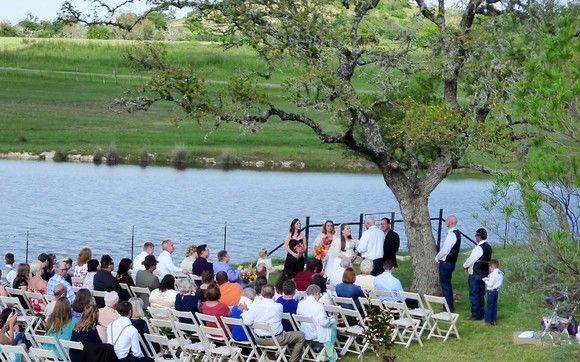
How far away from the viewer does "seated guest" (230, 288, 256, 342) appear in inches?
603

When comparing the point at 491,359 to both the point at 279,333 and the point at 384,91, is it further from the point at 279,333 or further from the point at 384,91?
the point at 384,91

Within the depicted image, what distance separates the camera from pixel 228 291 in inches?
654

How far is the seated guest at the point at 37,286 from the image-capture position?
16688mm

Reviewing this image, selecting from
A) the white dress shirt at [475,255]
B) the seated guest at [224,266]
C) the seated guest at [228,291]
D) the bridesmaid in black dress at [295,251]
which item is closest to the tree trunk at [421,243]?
the white dress shirt at [475,255]

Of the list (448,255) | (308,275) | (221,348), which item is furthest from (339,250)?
(221,348)

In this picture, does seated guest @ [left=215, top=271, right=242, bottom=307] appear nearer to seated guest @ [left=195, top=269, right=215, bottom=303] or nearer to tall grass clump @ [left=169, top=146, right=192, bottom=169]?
seated guest @ [left=195, top=269, right=215, bottom=303]

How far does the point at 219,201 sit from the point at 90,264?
28441 mm

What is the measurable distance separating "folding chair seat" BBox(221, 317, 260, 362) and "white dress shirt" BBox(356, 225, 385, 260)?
6100 mm

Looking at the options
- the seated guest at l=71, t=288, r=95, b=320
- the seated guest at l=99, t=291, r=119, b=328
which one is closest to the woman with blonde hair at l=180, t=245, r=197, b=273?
the seated guest at l=99, t=291, r=119, b=328

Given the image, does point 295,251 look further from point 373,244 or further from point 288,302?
point 288,302

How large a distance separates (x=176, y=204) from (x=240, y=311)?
28.8 m

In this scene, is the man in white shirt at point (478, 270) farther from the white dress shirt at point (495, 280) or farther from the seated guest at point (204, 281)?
the seated guest at point (204, 281)

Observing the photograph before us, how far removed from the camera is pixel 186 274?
765 inches

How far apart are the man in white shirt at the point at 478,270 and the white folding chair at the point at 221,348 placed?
5635 mm
